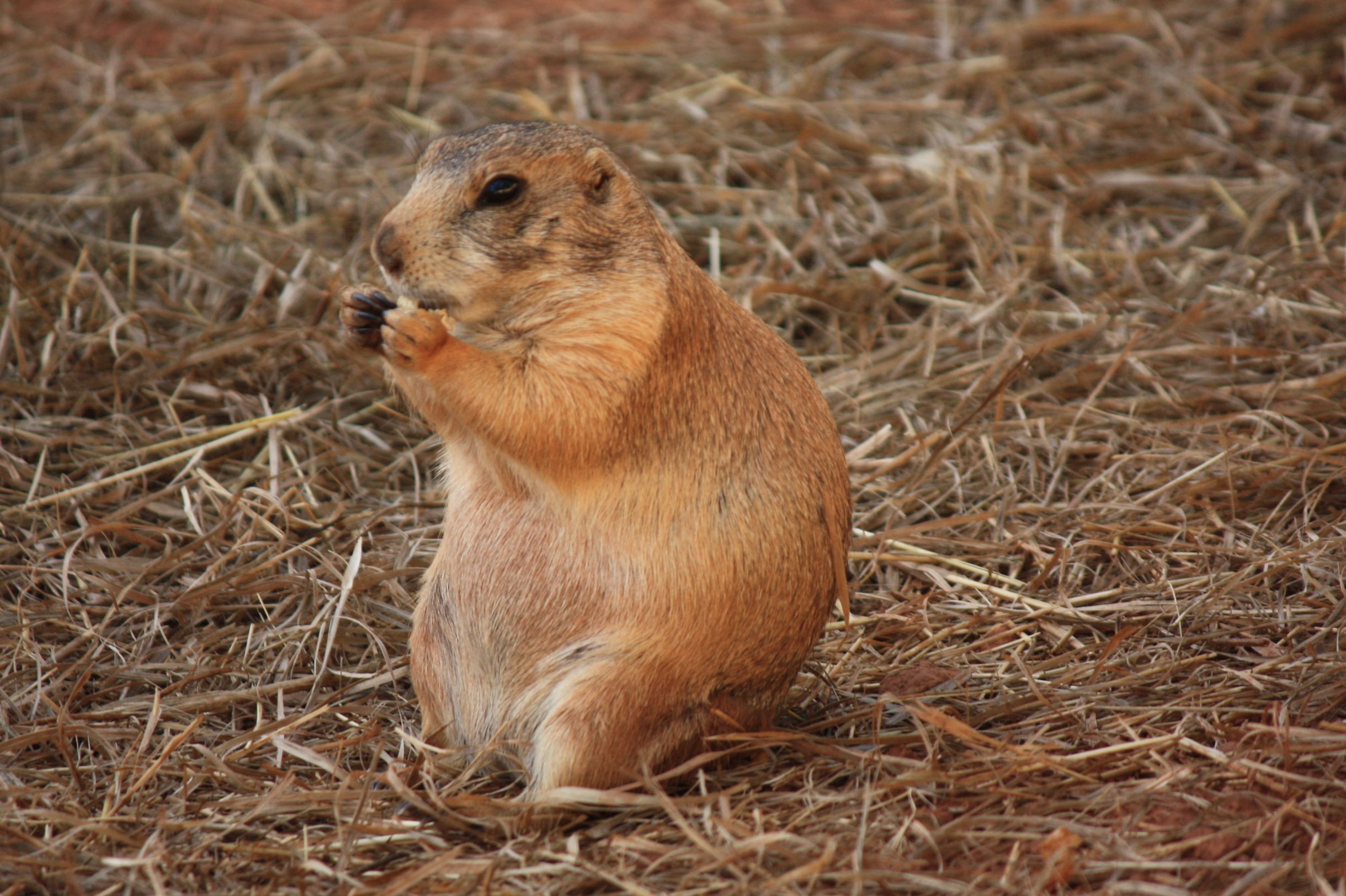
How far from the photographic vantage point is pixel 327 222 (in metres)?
6.51

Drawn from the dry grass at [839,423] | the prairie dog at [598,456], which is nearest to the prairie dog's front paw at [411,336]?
the prairie dog at [598,456]

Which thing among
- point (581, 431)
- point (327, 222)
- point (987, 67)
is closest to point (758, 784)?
point (581, 431)

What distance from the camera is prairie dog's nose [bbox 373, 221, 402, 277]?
3.45 metres

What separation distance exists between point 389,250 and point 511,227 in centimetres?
32

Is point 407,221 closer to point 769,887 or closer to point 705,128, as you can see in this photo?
point 769,887

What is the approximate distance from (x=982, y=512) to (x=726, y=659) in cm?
177

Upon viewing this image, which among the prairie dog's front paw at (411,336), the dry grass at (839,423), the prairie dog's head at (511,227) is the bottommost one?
the dry grass at (839,423)

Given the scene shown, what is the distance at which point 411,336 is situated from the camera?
11.0 feet

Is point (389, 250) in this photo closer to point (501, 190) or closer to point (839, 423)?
point (501, 190)

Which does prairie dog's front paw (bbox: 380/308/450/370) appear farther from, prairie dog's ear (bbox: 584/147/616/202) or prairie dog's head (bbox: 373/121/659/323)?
prairie dog's ear (bbox: 584/147/616/202)

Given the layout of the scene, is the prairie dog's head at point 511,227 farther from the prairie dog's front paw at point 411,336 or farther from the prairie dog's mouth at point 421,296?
the prairie dog's front paw at point 411,336

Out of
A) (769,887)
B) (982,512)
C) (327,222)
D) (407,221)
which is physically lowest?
(982,512)

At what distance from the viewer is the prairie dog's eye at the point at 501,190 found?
3.52 m

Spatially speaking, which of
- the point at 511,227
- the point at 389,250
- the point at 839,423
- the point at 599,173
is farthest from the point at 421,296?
the point at 839,423
